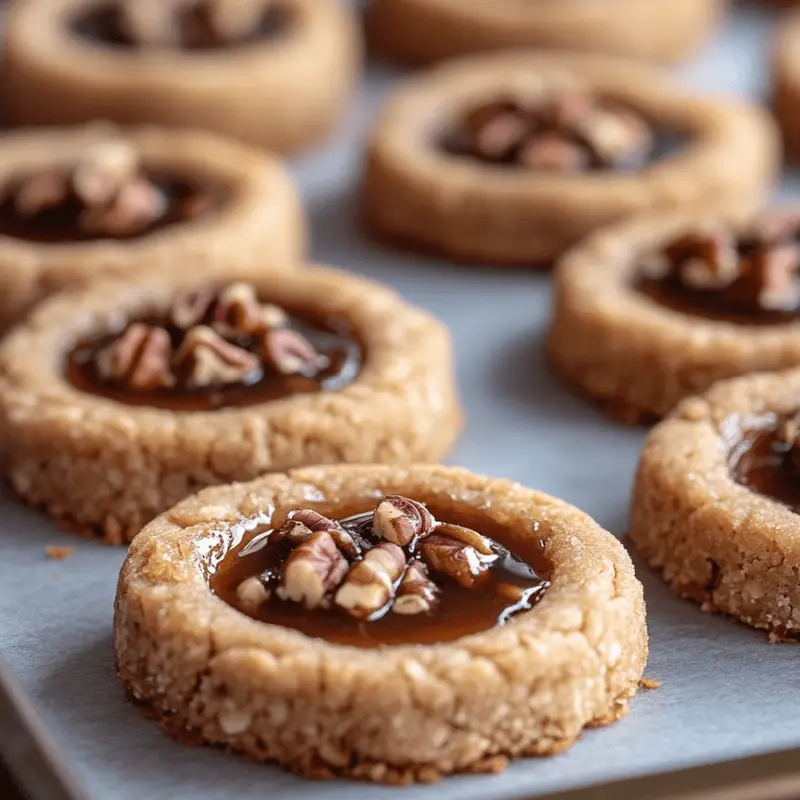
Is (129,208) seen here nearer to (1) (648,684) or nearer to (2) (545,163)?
(2) (545,163)

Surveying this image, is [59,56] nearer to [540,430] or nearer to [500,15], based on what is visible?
[500,15]

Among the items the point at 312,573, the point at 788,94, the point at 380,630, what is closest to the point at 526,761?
the point at 380,630

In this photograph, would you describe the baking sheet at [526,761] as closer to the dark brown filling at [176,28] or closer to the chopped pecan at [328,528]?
the chopped pecan at [328,528]

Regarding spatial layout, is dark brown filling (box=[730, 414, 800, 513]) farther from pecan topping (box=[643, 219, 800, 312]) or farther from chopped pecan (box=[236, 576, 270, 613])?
chopped pecan (box=[236, 576, 270, 613])

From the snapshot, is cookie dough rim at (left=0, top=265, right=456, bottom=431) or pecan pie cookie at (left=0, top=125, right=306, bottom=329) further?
pecan pie cookie at (left=0, top=125, right=306, bottom=329)

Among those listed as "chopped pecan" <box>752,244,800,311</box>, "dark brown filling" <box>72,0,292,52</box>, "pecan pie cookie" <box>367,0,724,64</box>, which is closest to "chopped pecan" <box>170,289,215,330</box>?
"chopped pecan" <box>752,244,800,311</box>

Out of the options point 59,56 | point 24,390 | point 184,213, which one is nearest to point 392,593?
point 24,390
